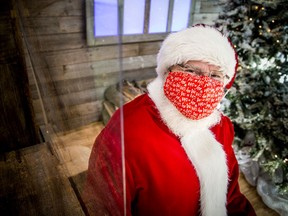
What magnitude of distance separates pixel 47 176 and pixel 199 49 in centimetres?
70

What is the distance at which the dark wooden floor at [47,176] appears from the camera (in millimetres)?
591

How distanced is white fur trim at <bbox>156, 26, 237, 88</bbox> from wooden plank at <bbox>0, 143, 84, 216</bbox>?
0.59 meters

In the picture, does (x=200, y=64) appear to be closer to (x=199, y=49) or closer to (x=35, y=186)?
(x=199, y=49)

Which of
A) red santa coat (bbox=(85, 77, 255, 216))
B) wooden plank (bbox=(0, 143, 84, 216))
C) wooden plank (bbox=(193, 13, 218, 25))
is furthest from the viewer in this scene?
wooden plank (bbox=(193, 13, 218, 25))

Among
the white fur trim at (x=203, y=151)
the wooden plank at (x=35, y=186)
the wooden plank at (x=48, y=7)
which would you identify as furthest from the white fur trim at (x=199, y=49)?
the wooden plank at (x=35, y=186)

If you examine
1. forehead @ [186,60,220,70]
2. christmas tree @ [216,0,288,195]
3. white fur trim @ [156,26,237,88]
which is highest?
white fur trim @ [156,26,237,88]

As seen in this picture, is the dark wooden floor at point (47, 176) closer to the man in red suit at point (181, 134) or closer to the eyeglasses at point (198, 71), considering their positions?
the man in red suit at point (181, 134)

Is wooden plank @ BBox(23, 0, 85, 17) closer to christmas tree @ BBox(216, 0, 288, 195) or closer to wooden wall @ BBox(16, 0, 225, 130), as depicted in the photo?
wooden wall @ BBox(16, 0, 225, 130)

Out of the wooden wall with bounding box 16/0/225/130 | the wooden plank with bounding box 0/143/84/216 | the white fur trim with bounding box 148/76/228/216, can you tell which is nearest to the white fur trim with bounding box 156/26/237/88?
the white fur trim with bounding box 148/76/228/216

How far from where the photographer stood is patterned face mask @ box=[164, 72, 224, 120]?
2.89 ft

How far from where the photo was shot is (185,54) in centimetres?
91

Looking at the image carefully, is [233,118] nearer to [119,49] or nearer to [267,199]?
[267,199]

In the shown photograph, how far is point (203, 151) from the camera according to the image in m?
0.93

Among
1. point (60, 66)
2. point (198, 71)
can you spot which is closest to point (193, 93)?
point (198, 71)
